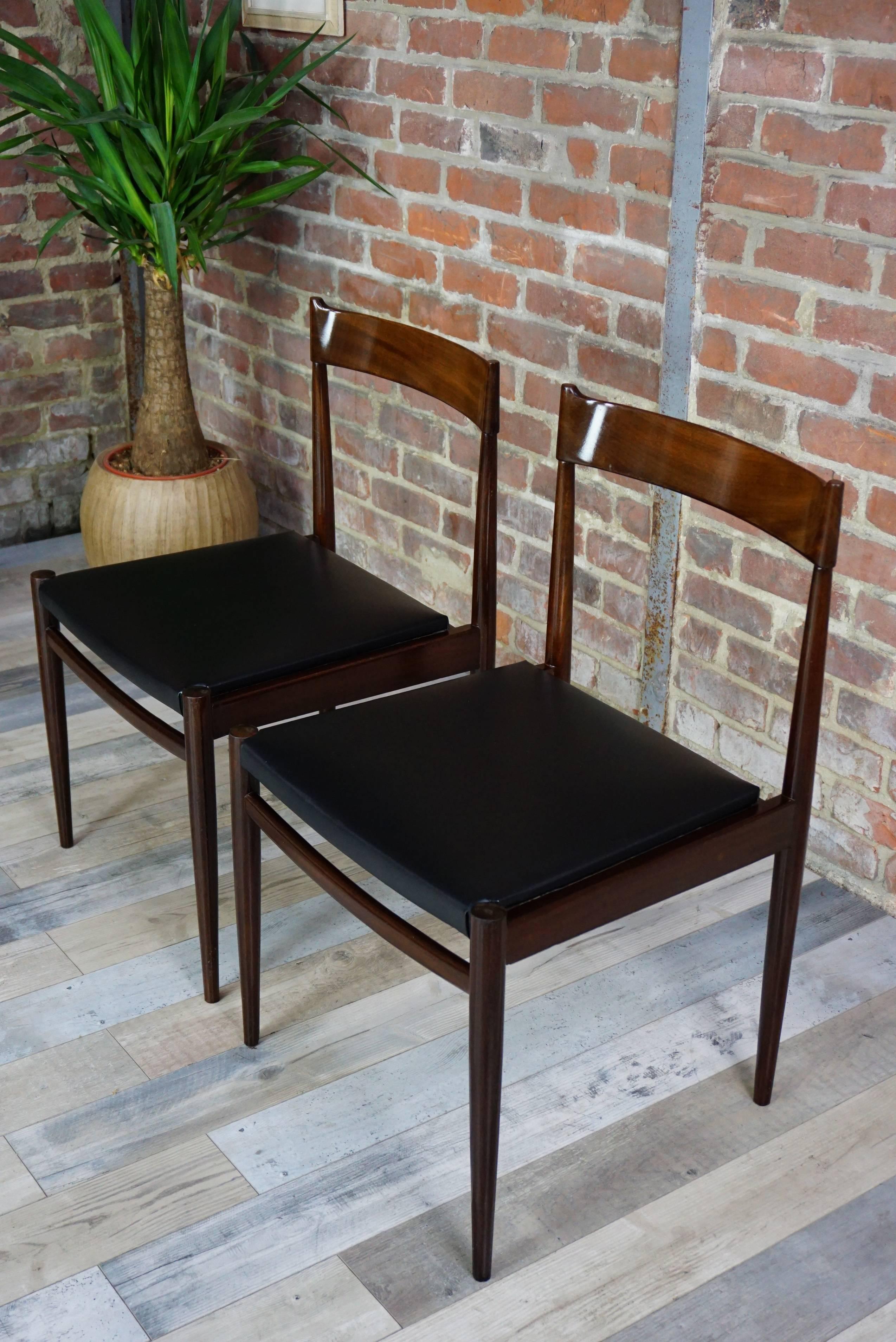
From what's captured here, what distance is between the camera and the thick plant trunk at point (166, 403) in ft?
9.86

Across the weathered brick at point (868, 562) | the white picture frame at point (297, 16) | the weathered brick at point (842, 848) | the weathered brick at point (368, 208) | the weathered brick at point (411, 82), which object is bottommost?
the weathered brick at point (842, 848)

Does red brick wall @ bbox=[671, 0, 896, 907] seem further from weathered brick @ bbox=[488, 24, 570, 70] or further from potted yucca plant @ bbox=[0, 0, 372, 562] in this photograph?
potted yucca plant @ bbox=[0, 0, 372, 562]

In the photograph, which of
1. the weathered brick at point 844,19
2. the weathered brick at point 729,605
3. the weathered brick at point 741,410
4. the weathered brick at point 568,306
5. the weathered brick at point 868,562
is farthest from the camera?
the weathered brick at point 568,306

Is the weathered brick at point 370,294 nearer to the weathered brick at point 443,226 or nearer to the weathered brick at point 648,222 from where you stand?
the weathered brick at point 443,226

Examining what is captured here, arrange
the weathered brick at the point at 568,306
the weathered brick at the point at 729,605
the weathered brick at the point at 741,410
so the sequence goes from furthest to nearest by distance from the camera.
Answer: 1. the weathered brick at the point at 568,306
2. the weathered brick at the point at 729,605
3. the weathered brick at the point at 741,410

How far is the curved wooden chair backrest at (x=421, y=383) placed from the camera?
2.02 m

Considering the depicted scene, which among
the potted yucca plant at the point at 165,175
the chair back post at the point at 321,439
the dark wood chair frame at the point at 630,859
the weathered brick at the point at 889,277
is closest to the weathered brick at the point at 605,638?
the chair back post at the point at 321,439

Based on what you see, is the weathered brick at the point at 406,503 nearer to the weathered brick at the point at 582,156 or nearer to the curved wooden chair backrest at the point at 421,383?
the curved wooden chair backrest at the point at 421,383

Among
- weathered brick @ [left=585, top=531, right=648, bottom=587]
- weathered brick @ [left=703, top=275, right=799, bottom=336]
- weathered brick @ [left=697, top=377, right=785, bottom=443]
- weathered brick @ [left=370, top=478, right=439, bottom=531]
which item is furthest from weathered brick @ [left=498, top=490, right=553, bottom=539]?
weathered brick @ [left=703, top=275, right=799, bottom=336]

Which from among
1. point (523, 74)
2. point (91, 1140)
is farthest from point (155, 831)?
point (523, 74)

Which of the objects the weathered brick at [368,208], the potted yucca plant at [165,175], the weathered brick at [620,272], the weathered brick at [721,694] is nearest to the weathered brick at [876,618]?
the weathered brick at [721,694]

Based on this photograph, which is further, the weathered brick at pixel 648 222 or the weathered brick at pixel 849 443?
the weathered brick at pixel 648 222

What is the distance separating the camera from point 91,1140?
1.77 m

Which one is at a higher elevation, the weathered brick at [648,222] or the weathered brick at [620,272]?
the weathered brick at [648,222]
